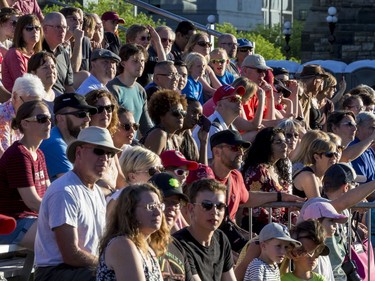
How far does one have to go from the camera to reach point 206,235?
10.6 meters

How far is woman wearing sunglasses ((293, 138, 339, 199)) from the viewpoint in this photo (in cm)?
1368

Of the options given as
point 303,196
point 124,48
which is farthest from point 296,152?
point 124,48

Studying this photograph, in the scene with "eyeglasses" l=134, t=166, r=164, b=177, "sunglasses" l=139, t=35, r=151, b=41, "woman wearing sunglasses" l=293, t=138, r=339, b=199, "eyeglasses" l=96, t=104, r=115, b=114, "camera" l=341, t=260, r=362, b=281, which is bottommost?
"camera" l=341, t=260, r=362, b=281

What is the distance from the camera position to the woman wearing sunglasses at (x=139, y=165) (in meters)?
11.1

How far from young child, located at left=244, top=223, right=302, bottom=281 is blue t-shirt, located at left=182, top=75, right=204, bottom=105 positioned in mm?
4821

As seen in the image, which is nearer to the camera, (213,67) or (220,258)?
(220,258)

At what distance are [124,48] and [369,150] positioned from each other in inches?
129

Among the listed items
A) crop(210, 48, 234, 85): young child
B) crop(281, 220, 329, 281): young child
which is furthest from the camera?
crop(210, 48, 234, 85): young child

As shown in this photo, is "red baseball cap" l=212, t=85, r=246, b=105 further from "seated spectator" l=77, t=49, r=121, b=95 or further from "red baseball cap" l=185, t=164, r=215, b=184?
"red baseball cap" l=185, t=164, r=215, b=184

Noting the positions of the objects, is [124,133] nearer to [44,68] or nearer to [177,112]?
[177,112]

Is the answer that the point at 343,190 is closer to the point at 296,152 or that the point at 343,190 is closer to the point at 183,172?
the point at 296,152

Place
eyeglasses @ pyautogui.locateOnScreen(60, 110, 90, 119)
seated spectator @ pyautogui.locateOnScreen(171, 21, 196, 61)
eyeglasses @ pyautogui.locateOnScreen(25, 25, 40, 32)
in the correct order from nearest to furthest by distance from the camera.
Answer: eyeglasses @ pyautogui.locateOnScreen(60, 110, 90, 119), eyeglasses @ pyautogui.locateOnScreen(25, 25, 40, 32), seated spectator @ pyautogui.locateOnScreen(171, 21, 196, 61)

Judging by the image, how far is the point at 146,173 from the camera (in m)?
11.1

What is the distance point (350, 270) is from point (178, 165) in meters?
2.42
